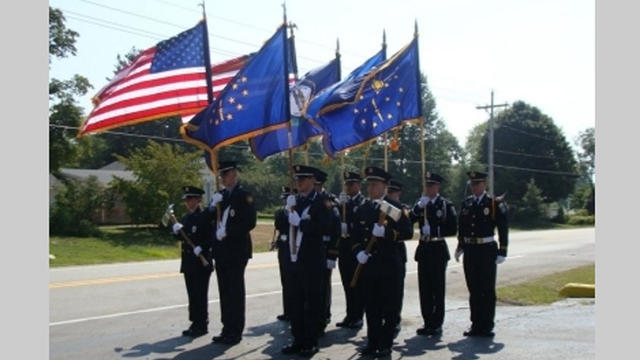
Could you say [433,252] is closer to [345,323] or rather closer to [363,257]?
[345,323]

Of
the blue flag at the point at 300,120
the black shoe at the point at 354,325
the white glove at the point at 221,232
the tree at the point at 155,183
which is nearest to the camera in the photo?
the white glove at the point at 221,232

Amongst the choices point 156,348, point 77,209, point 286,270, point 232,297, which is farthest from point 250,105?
point 77,209

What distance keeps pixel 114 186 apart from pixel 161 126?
40539mm

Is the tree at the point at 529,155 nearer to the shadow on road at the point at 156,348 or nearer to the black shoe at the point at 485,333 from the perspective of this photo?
the black shoe at the point at 485,333

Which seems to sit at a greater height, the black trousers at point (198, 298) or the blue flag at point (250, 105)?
the blue flag at point (250, 105)

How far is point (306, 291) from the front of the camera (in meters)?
7.09

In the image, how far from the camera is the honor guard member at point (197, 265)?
8.19 m

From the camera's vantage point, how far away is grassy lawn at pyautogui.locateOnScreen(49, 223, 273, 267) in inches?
835

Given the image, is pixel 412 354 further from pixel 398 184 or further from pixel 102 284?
pixel 102 284

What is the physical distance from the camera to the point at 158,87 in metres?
8.81

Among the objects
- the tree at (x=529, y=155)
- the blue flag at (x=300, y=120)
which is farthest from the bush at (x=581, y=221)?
the blue flag at (x=300, y=120)

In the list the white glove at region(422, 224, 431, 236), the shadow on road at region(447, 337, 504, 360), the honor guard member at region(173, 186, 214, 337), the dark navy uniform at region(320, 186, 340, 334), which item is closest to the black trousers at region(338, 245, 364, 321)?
the dark navy uniform at region(320, 186, 340, 334)

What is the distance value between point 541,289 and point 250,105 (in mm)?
7560

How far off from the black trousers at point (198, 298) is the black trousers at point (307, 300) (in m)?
1.62
